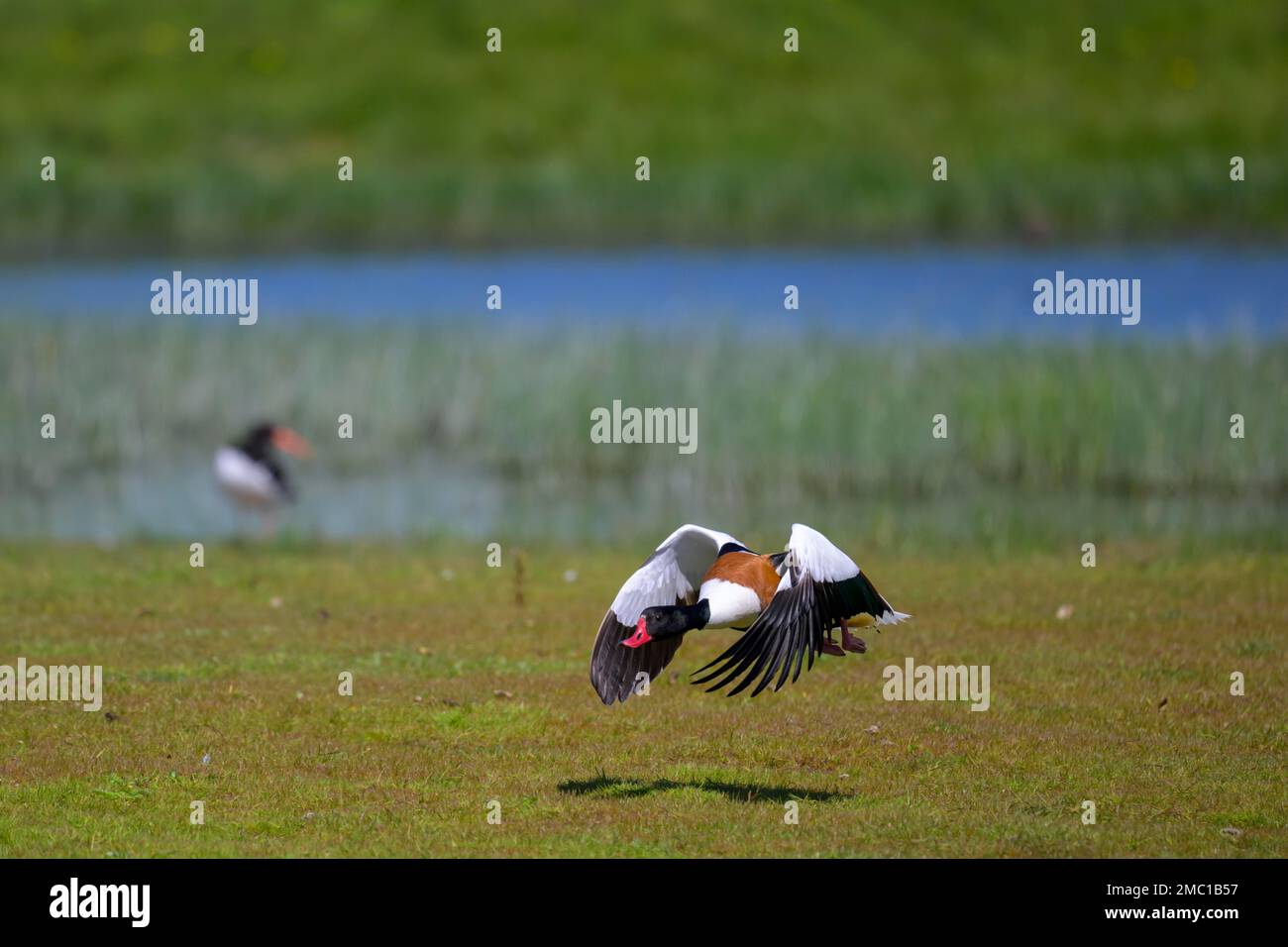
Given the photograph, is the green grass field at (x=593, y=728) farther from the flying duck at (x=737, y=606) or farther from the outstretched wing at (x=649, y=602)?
the flying duck at (x=737, y=606)

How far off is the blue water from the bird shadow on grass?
68.9ft

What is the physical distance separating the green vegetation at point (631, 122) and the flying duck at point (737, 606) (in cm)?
3572

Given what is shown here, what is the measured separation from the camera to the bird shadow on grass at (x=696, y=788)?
1074 centimetres

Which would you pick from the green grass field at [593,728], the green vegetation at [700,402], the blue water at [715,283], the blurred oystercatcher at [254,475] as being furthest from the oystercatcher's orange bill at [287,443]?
the blue water at [715,283]

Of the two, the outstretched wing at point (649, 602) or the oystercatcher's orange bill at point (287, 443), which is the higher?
the oystercatcher's orange bill at point (287, 443)

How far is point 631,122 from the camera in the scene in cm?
5491

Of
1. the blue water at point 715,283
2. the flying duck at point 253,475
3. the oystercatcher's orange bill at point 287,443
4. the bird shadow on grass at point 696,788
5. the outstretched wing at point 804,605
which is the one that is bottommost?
the bird shadow on grass at point 696,788

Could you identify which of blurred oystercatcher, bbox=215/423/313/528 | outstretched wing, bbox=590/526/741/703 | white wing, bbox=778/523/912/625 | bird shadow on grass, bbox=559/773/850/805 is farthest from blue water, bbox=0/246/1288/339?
white wing, bbox=778/523/912/625

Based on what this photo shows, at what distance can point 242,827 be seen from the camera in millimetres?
10078

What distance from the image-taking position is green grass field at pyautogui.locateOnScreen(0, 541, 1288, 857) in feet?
32.9

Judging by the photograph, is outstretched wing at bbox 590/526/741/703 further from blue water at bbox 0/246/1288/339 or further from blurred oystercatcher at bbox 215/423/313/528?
blue water at bbox 0/246/1288/339

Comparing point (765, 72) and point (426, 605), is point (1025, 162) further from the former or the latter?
point (426, 605)
